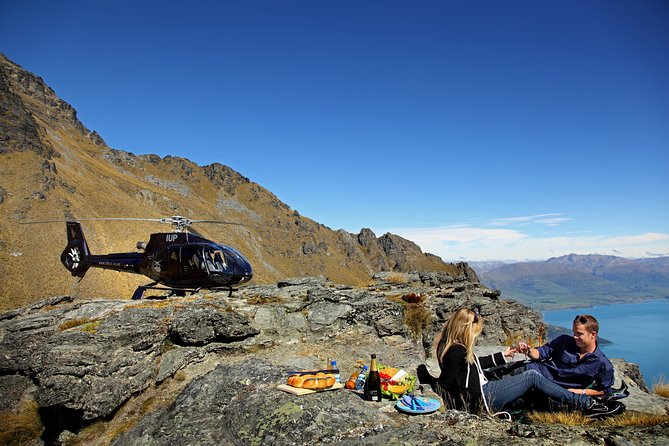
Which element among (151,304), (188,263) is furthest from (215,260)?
(151,304)

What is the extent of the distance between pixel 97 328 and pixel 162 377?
228 cm

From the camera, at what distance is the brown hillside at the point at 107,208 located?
5872cm

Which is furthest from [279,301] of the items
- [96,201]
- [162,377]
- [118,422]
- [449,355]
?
[96,201]

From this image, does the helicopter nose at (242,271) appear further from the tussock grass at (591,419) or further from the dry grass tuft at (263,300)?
the tussock grass at (591,419)

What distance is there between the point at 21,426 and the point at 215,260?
7.53m

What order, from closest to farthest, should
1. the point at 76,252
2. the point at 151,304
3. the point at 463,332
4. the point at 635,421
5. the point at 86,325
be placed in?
the point at 635,421 → the point at 463,332 → the point at 86,325 → the point at 151,304 → the point at 76,252

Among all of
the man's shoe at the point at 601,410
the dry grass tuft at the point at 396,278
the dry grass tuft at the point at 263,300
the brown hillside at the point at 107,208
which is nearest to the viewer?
the man's shoe at the point at 601,410

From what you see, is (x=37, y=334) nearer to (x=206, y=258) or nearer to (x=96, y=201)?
(x=206, y=258)

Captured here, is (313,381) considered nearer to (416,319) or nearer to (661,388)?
(416,319)

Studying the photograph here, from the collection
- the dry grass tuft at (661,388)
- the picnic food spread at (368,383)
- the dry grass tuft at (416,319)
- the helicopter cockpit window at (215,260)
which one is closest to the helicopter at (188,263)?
the helicopter cockpit window at (215,260)

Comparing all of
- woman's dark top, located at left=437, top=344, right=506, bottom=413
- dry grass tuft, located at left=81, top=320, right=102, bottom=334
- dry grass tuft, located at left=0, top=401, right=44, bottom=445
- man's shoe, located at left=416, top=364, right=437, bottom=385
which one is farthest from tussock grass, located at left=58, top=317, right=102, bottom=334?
woman's dark top, located at left=437, top=344, right=506, bottom=413

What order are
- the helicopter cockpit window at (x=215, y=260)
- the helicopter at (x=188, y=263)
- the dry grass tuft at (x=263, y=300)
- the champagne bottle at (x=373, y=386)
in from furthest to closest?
the helicopter at (x=188, y=263)
the helicopter cockpit window at (x=215, y=260)
the dry grass tuft at (x=263, y=300)
the champagne bottle at (x=373, y=386)

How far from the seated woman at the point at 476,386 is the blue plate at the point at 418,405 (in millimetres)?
266

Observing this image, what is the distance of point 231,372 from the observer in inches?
336
